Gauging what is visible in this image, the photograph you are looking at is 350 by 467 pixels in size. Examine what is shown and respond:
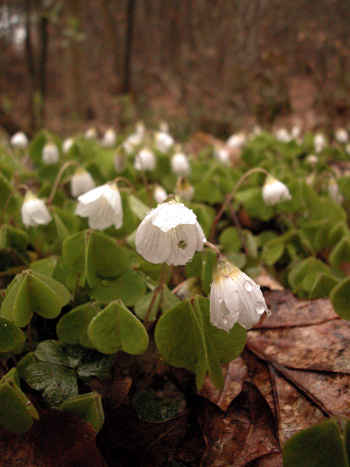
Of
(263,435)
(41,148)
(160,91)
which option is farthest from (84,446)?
(160,91)

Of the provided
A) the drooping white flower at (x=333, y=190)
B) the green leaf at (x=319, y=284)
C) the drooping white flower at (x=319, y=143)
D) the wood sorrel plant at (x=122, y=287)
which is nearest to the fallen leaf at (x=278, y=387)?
the green leaf at (x=319, y=284)

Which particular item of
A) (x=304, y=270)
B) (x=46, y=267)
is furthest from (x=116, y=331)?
(x=304, y=270)

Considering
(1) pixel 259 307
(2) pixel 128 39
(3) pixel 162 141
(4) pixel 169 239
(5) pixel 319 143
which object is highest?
(4) pixel 169 239

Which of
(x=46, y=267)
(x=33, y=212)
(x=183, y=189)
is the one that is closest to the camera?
(x=46, y=267)

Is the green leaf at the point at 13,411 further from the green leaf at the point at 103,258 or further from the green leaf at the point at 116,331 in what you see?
the green leaf at the point at 103,258

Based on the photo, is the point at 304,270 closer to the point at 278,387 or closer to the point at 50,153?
the point at 278,387

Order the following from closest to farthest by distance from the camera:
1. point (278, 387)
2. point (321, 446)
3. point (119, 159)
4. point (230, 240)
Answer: point (321, 446) < point (278, 387) < point (230, 240) < point (119, 159)
